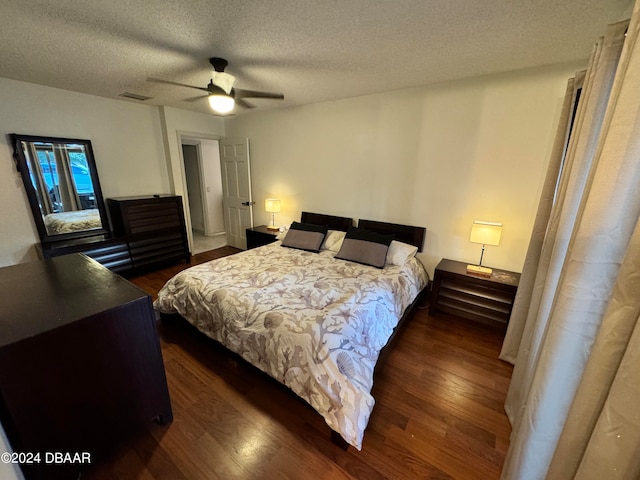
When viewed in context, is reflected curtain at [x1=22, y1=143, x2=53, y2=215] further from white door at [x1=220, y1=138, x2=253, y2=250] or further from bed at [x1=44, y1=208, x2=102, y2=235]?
white door at [x1=220, y1=138, x2=253, y2=250]

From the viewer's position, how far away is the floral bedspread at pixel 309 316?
1423 millimetres

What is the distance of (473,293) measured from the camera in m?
2.51

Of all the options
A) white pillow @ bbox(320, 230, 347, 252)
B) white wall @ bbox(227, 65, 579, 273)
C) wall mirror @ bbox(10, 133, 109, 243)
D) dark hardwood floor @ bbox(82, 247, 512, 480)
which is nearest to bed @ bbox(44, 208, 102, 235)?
wall mirror @ bbox(10, 133, 109, 243)

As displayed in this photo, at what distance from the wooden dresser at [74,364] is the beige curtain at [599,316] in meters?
1.73

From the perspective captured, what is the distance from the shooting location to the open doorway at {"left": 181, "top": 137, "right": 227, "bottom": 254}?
5367mm

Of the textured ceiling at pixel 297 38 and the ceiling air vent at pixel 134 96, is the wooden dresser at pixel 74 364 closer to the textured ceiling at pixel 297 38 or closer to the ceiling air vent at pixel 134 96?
the textured ceiling at pixel 297 38

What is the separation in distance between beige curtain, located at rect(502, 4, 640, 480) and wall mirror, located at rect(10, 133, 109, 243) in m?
4.67

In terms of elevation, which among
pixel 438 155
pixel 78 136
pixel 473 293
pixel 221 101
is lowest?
pixel 473 293

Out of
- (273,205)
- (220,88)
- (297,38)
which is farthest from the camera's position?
(273,205)

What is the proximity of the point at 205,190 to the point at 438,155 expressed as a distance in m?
4.73

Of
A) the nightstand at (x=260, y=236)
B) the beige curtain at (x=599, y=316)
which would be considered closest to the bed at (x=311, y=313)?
the beige curtain at (x=599, y=316)

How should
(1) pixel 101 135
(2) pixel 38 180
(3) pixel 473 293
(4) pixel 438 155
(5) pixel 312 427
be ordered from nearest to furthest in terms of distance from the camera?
(5) pixel 312 427, (3) pixel 473 293, (4) pixel 438 155, (2) pixel 38 180, (1) pixel 101 135

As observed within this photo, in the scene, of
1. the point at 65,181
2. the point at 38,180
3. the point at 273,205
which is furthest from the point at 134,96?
the point at 273,205

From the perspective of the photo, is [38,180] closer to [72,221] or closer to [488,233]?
[72,221]
